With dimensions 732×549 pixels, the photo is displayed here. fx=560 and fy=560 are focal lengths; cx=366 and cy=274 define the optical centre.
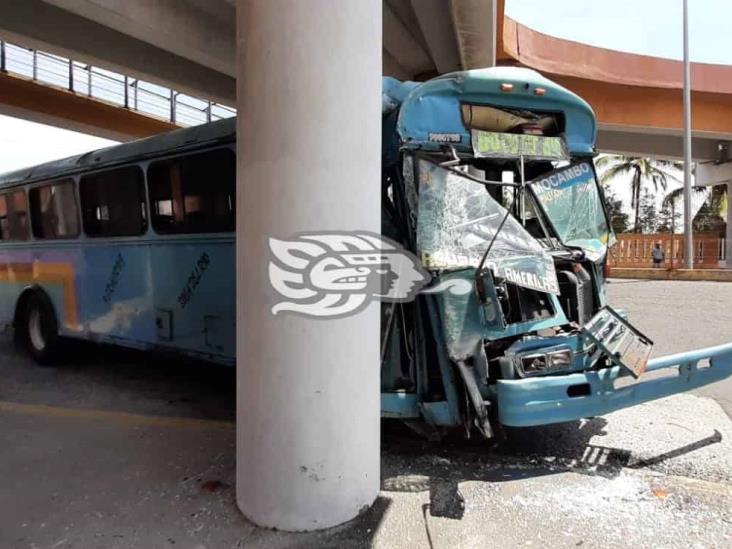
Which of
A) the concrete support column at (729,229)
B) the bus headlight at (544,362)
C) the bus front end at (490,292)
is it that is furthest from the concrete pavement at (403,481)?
the concrete support column at (729,229)

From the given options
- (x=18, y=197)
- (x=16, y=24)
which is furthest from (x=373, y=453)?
(x=16, y=24)

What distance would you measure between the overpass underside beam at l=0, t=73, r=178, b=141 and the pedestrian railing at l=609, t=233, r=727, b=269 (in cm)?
2196

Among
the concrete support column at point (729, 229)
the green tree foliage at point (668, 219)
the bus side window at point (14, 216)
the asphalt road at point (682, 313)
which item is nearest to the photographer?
the bus side window at point (14, 216)

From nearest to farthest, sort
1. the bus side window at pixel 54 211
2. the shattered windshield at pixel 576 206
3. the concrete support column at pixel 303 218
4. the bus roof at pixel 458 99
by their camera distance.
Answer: the concrete support column at pixel 303 218 < the bus roof at pixel 458 99 < the shattered windshield at pixel 576 206 < the bus side window at pixel 54 211

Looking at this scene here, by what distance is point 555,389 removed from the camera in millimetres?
3736

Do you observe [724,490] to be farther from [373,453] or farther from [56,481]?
[56,481]

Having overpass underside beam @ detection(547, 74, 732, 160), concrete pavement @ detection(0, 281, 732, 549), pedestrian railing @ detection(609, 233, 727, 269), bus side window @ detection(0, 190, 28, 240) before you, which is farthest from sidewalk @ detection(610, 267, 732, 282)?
bus side window @ detection(0, 190, 28, 240)

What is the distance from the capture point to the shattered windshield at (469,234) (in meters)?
3.88

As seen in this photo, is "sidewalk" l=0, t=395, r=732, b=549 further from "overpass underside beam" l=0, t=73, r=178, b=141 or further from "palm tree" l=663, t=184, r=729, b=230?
"palm tree" l=663, t=184, r=729, b=230

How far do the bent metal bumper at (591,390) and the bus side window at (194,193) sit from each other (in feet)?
9.29

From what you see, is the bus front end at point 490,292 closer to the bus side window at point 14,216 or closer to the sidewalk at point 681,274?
the bus side window at point 14,216

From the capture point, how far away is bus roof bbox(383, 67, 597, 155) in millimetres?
3926

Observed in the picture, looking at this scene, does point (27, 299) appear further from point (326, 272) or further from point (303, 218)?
point (303, 218)

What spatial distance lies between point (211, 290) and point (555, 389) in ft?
10.2
